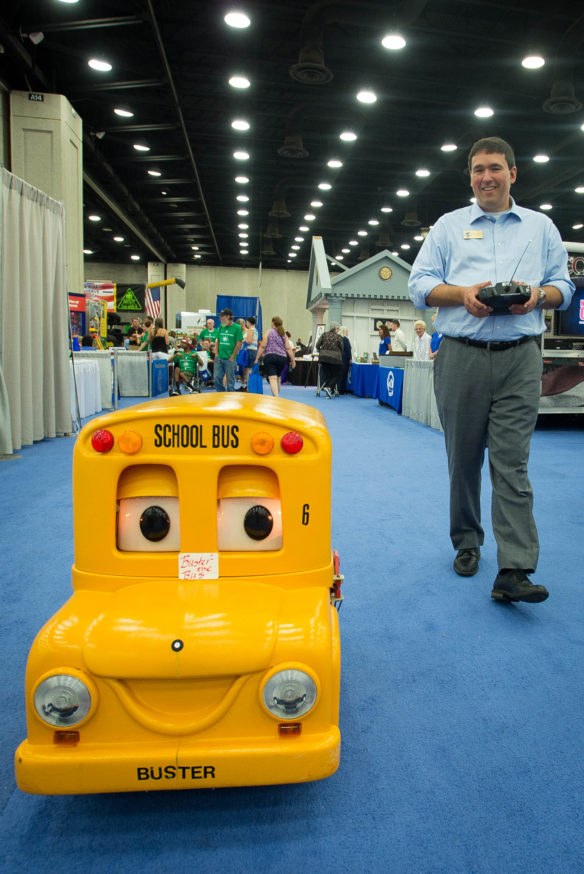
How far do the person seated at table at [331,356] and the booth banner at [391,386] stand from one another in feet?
3.96

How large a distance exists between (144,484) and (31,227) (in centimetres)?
537

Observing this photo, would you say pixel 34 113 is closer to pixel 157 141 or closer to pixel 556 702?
pixel 157 141

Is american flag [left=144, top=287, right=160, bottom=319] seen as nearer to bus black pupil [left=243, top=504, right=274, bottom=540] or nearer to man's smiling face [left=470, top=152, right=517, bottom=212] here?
man's smiling face [left=470, top=152, right=517, bottom=212]

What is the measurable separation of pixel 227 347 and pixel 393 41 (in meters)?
4.88

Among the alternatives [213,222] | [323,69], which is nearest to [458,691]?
[323,69]

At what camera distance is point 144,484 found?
1.41 metres

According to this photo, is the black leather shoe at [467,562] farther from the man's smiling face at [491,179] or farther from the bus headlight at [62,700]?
the bus headlight at [62,700]

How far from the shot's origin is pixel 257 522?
1.40 metres

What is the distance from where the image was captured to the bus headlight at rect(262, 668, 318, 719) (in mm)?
1158

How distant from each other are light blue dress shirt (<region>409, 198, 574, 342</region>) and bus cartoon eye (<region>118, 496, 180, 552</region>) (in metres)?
1.45

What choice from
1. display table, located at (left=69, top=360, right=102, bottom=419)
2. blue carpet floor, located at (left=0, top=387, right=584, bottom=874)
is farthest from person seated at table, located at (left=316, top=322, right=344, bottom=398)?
blue carpet floor, located at (left=0, top=387, right=584, bottom=874)

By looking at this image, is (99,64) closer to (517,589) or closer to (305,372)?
(517,589)

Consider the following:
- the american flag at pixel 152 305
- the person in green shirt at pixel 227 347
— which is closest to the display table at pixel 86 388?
the person in green shirt at pixel 227 347

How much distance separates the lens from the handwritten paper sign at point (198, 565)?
1.39 m
